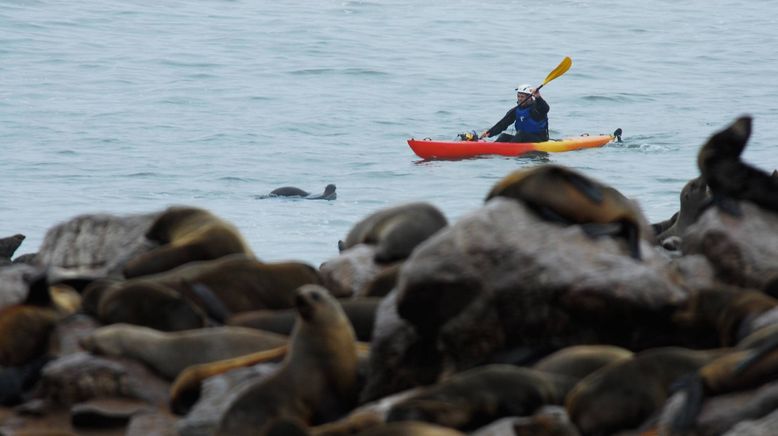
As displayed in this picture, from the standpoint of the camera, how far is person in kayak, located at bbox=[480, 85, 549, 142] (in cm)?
2516

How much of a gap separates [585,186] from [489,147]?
19.9 metres

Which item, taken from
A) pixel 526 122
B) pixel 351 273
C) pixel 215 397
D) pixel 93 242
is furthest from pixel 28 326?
pixel 526 122

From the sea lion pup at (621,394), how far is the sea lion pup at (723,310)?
0.67 meters

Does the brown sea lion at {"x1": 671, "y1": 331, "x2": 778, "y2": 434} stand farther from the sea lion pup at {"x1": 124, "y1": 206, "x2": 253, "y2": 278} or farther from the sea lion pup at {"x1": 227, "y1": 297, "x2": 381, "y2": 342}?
the sea lion pup at {"x1": 124, "y1": 206, "x2": 253, "y2": 278}

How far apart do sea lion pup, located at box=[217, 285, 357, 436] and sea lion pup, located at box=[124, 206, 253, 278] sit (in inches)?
68.3

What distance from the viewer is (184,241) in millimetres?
6711

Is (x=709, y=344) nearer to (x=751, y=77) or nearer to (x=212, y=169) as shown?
(x=212, y=169)

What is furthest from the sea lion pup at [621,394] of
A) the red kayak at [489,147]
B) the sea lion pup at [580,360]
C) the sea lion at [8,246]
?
the red kayak at [489,147]

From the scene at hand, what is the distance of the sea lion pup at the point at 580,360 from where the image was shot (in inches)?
193

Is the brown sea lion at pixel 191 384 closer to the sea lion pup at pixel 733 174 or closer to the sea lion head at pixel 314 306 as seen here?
the sea lion head at pixel 314 306

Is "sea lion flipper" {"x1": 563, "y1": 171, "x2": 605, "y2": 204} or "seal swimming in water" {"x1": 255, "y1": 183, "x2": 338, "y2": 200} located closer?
"sea lion flipper" {"x1": 563, "y1": 171, "x2": 605, "y2": 204}

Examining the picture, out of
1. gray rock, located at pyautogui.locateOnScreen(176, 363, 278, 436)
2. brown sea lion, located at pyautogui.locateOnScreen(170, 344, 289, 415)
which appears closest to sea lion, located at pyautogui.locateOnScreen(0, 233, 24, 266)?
brown sea lion, located at pyautogui.locateOnScreen(170, 344, 289, 415)

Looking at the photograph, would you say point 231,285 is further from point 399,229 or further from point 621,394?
point 621,394

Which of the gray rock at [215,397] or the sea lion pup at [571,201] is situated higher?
the sea lion pup at [571,201]
